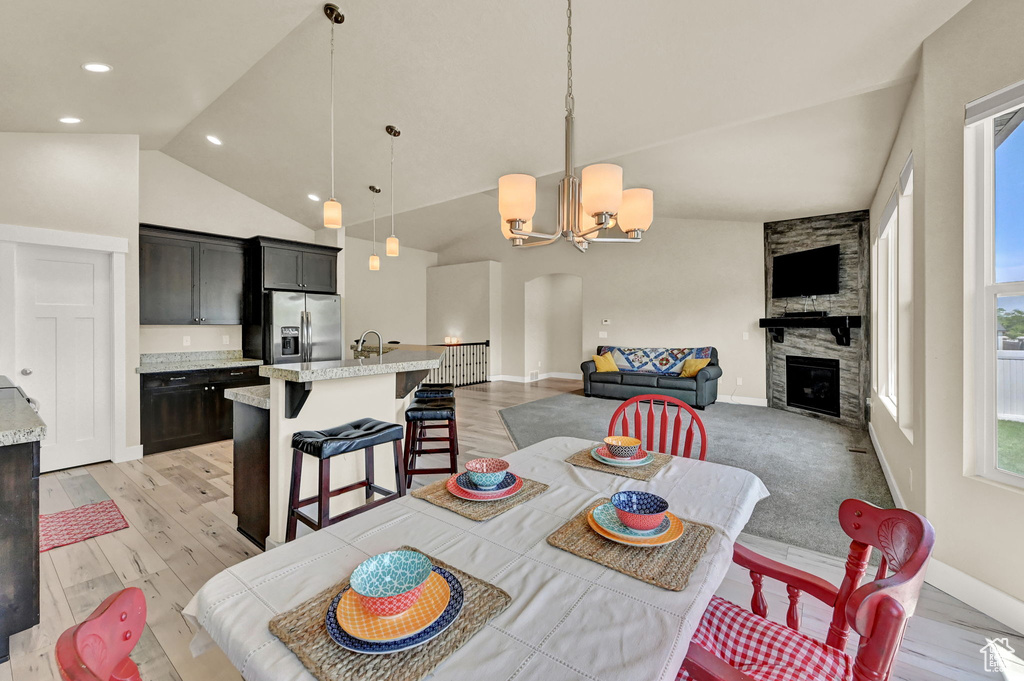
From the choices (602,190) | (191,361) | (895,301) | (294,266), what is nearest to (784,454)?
(895,301)

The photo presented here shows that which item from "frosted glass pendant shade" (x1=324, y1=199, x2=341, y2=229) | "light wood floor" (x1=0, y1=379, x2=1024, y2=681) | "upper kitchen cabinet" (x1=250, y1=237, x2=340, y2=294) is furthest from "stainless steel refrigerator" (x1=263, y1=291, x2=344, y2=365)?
"frosted glass pendant shade" (x1=324, y1=199, x2=341, y2=229)

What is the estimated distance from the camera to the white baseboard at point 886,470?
9.82 feet

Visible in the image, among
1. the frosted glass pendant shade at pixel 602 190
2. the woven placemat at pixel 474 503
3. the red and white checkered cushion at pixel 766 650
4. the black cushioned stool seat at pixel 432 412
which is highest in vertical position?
the frosted glass pendant shade at pixel 602 190

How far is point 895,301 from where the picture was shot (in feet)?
11.8

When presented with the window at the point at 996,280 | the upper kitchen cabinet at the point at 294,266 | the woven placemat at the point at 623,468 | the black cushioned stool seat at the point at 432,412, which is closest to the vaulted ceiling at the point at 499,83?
the window at the point at 996,280

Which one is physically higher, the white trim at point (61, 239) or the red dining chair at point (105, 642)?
the white trim at point (61, 239)

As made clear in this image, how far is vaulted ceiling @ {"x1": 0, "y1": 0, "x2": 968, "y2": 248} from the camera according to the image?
2.51 m

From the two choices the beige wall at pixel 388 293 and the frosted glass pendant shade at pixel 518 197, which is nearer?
the frosted glass pendant shade at pixel 518 197

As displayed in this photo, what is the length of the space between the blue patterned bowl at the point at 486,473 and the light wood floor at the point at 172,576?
1.22 m

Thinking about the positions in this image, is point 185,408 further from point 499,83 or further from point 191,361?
point 499,83

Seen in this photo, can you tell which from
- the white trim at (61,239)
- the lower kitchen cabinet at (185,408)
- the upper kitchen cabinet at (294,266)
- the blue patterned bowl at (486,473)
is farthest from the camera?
the upper kitchen cabinet at (294,266)

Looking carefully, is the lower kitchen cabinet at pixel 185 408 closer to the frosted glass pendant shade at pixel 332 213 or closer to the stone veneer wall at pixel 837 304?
the frosted glass pendant shade at pixel 332 213

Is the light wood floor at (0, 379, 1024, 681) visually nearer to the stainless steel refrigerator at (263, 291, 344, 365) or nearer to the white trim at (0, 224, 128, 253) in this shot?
the stainless steel refrigerator at (263, 291, 344, 365)

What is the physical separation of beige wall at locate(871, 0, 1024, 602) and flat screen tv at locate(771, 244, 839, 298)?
378 centimetres
